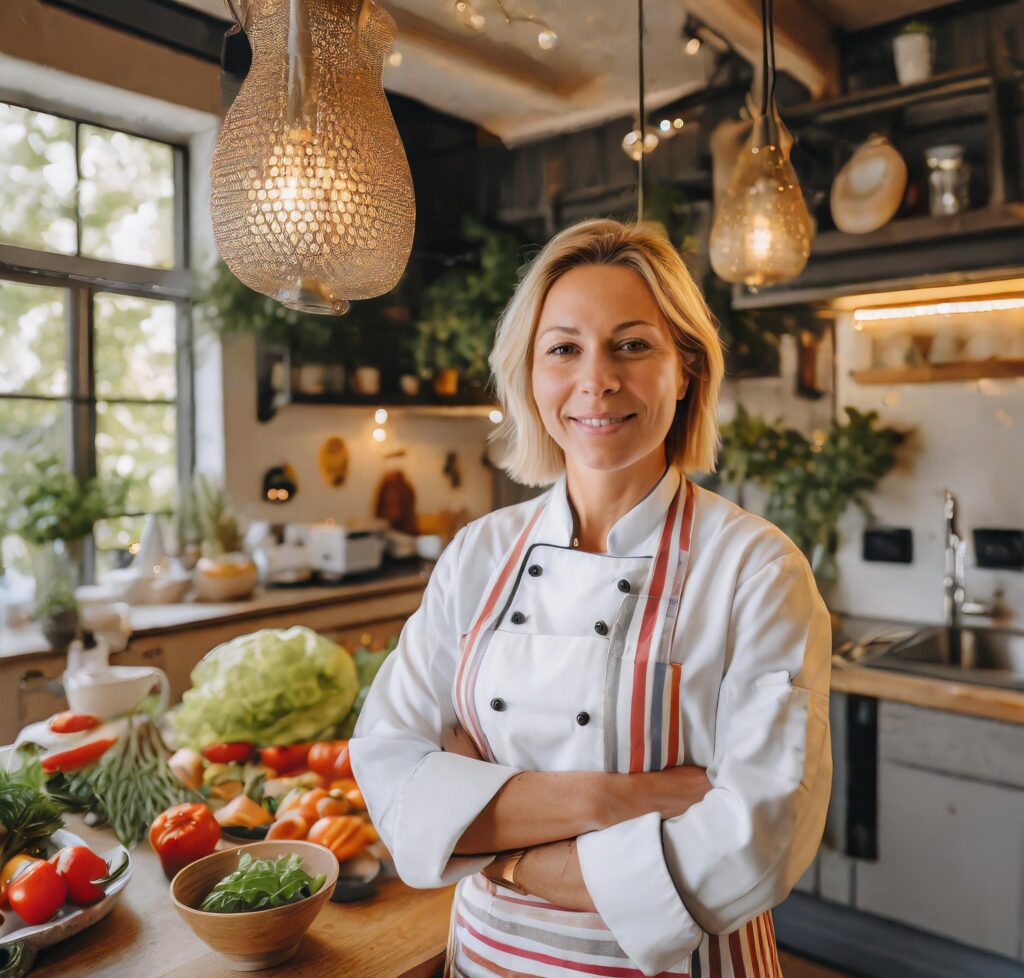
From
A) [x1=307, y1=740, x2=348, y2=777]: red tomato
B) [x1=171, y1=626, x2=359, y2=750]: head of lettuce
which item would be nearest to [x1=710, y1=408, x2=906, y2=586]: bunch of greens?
[x1=171, y1=626, x2=359, y2=750]: head of lettuce

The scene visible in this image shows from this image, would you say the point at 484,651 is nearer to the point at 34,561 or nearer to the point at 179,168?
the point at 34,561

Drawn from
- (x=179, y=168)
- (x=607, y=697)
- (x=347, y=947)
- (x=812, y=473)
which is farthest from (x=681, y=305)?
(x=812, y=473)

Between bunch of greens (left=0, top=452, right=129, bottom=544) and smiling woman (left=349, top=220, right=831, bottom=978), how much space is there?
1841 millimetres

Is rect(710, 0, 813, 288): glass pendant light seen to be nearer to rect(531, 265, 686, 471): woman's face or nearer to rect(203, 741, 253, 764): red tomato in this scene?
rect(531, 265, 686, 471): woman's face

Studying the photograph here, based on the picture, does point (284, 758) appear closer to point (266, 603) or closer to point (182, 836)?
point (182, 836)

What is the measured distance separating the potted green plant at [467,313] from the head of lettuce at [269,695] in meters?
1.62

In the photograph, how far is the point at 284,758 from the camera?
1702 millimetres

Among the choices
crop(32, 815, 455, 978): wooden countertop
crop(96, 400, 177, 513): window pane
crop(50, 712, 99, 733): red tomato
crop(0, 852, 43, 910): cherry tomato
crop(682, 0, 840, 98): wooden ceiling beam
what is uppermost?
crop(682, 0, 840, 98): wooden ceiling beam

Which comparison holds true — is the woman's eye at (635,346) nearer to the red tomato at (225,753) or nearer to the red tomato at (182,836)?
the red tomato at (182,836)

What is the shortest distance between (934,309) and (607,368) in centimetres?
223

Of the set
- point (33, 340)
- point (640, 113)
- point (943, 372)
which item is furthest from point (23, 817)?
point (943, 372)

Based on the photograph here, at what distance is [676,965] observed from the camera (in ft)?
3.45

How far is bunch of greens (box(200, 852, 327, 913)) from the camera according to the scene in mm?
1113

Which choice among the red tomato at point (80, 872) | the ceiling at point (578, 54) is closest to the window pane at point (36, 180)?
the ceiling at point (578, 54)
